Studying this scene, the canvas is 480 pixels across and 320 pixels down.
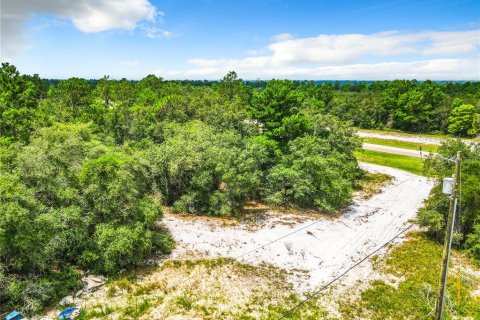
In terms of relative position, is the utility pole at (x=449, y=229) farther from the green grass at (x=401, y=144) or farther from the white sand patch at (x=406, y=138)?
the white sand patch at (x=406, y=138)

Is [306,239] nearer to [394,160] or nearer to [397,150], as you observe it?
[394,160]

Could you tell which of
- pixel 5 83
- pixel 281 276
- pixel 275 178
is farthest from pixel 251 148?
pixel 5 83

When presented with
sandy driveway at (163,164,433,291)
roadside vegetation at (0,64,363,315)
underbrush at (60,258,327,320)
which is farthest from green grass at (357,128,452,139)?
underbrush at (60,258,327,320)

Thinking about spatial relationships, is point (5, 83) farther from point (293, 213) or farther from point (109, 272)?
point (293, 213)

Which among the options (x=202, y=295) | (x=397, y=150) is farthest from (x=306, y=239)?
(x=397, y=150)

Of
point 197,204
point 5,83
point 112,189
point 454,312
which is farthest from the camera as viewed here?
point 5,83
